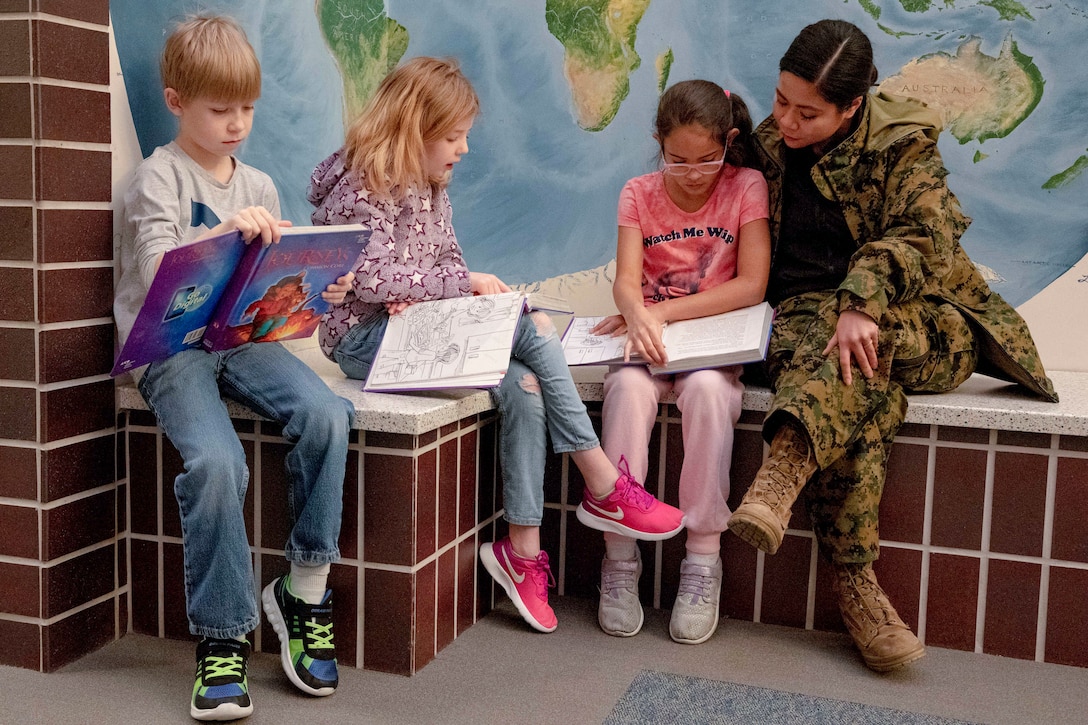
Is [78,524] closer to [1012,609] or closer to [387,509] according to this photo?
[387,509]

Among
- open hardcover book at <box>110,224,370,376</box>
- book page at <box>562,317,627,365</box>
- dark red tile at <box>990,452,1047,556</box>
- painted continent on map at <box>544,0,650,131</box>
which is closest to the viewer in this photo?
open hardcover book at <box>110,224,370,376</box>

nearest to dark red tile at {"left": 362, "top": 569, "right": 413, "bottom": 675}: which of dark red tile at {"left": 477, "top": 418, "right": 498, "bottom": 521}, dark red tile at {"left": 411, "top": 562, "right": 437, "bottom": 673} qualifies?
dark red tile at {"left": 411, "top": 562, "right": 437, "bottom": 673}

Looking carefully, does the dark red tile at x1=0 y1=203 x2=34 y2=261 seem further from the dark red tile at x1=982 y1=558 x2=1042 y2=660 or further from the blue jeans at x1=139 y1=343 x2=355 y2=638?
the dark red tile at x1=982 y1=558 x2=1042 y2=660

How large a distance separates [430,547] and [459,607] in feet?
0.62

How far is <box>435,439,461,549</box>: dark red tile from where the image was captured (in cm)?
176

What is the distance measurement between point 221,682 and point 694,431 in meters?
0.88

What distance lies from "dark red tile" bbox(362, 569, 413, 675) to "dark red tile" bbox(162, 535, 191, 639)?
34cm

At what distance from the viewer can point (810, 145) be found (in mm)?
2057

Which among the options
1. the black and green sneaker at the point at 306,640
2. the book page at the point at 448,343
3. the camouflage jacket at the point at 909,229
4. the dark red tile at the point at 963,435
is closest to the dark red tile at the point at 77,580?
the black and green sneaker at the point at 306,640

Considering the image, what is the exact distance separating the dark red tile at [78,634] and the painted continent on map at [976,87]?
1.82 meters

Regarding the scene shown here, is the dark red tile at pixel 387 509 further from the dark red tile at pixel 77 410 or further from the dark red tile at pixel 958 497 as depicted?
the dark red tile at pixel 958 497

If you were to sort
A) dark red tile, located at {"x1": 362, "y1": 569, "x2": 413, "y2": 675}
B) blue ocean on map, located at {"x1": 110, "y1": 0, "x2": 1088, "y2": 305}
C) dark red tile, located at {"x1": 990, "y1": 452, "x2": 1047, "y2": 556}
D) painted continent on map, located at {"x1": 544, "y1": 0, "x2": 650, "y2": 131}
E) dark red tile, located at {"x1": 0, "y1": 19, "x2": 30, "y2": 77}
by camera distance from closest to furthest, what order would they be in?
dark red tile, located at {"x1": 0, "y1": 19, "x2": 30, "y2": 77} → dark red tile, located at {"x1": 362, "y1": 569, "x2": 413, "y2": 675} → dark red tile, located at {"x1": 990, "y1": 452, "x2": 1047, "y2": 556} → blue ocean on map, located at {"x1": 110, "y1": 0, "x2": 1088, "y2": 305} → painted continent on map, located at {"x1": 544, "y1": 0, "x2": 650, "y2": 131}

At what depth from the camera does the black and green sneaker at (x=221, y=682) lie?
1.50 metres

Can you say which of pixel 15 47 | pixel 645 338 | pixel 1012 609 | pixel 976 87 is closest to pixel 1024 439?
pixel 1012 609
